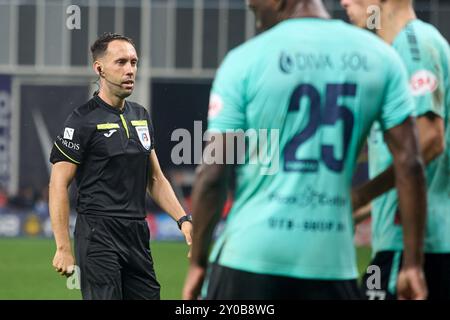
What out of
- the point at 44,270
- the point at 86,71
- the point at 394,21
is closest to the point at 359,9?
the point at 394,21

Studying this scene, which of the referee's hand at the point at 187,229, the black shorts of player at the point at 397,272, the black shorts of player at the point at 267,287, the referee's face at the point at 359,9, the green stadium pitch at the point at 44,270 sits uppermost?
the referee's face at the point at 359,9

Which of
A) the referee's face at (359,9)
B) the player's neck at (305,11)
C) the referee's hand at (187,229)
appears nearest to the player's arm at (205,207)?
the player's neck at (305,11)

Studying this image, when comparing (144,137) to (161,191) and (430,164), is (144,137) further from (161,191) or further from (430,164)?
(430,164)

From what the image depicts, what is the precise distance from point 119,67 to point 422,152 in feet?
10.3

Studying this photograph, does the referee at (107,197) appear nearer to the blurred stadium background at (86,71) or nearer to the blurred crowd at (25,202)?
the blurred stadium background at (86,71)

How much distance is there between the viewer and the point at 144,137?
713cm

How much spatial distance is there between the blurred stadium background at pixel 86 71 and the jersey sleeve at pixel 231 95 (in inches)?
847

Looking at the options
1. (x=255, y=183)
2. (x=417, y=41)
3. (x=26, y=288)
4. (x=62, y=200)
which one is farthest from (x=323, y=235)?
(x=26, y=288)

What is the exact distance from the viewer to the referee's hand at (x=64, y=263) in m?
6.57

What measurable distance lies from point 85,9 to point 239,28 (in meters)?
4.08

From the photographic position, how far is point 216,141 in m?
3.93

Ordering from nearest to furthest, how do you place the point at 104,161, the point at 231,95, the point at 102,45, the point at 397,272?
the point at 231,95 → the point at 397,272 → the point at 104,161 → the point at 102,45

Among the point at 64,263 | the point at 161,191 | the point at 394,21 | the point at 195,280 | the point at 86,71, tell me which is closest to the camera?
the point at 195,280
